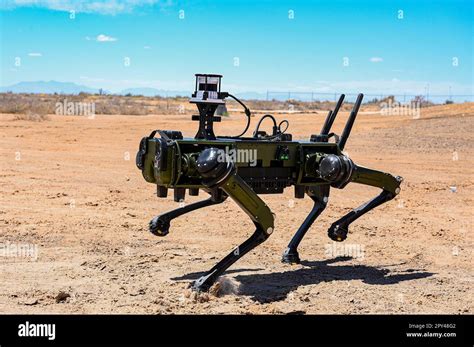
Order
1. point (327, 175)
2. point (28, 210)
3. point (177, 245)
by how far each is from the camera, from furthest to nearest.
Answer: point (28, 210) → point (177, 245) → point (327, 175)

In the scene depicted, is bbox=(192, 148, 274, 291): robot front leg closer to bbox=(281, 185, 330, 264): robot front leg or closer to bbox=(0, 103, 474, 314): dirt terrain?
bbox=(0, 103, 474, 314): dirt terrain

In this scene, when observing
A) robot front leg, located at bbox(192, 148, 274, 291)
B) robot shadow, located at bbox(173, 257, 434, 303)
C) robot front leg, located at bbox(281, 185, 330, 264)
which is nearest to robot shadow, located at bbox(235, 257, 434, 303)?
robot shadow, located at bbox(173, 257, 434, 303)

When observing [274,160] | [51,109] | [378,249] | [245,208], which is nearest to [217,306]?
[245,208]

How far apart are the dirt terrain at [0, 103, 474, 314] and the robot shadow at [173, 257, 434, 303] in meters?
0.01

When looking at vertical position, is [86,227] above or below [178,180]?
below

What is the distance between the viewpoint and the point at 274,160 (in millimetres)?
7645

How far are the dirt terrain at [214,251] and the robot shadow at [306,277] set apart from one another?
1cm

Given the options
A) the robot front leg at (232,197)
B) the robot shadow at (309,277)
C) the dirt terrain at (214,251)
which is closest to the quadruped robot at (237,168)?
the robot front leg at (232,197)

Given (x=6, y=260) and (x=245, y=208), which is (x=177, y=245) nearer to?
(x=6, y=260)

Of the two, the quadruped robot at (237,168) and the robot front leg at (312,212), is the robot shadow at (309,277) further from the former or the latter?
the quadruped robot at (237,168)

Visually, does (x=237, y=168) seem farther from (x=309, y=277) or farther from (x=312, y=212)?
(x=309, y=277)

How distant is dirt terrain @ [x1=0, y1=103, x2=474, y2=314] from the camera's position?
7.14 metres

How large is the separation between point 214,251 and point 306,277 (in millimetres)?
1749

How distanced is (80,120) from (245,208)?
95.1 ft
